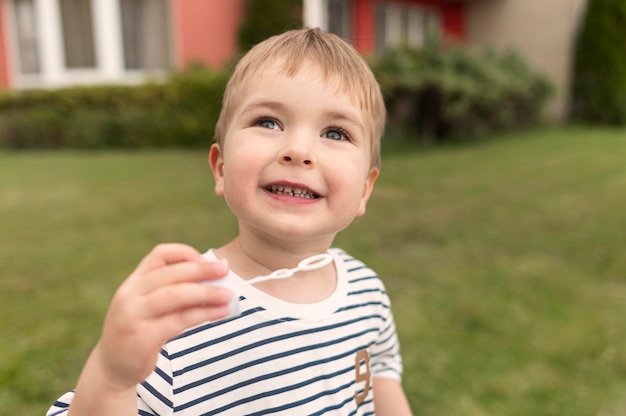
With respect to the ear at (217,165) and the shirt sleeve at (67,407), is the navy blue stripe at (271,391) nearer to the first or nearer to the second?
the shirt sleeve at (67,407)

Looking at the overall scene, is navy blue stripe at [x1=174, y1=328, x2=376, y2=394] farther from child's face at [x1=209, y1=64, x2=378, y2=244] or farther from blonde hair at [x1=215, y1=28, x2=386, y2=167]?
blonde hair at [x1=215, y1=28, x2=386, y2=167]

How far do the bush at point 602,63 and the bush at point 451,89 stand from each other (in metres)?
2.86

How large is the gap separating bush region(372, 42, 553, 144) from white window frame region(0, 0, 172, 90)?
5.28 metres

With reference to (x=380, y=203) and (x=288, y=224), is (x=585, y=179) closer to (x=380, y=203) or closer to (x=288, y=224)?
(x=380, y=203)

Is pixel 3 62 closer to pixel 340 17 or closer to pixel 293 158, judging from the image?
pixel 340 17

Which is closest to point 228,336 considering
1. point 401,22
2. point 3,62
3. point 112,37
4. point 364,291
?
point 364,291

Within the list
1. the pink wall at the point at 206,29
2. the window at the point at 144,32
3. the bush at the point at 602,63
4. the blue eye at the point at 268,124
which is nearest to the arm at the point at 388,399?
the blue eye at the point at 268,124

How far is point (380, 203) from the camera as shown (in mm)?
6211

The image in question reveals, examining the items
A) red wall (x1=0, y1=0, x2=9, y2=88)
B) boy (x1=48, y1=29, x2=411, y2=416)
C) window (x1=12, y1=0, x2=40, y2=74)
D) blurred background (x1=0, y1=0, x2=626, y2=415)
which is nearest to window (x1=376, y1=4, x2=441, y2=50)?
blurred background (x1=0, y1=0, x2=626, y2=415)

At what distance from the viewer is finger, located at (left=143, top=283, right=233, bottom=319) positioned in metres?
0.86

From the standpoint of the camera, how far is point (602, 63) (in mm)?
14727

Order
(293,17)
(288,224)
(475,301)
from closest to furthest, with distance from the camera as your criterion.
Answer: (288,224), (475,301), (293,17)

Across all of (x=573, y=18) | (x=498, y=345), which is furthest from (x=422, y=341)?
(x=573, y=18)

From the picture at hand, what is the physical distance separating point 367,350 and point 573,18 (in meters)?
17.1
